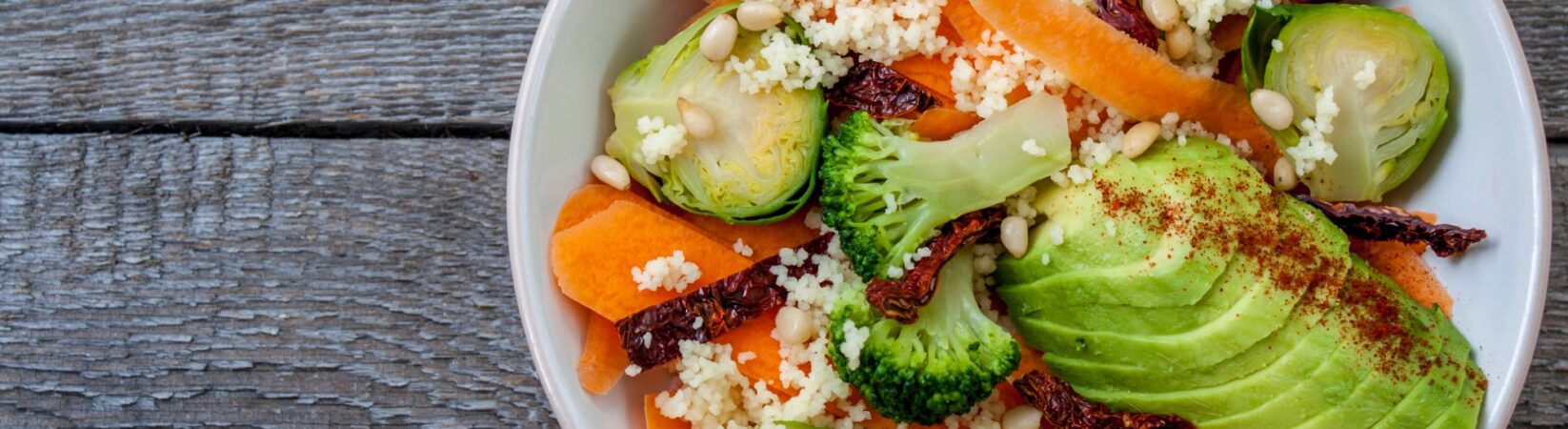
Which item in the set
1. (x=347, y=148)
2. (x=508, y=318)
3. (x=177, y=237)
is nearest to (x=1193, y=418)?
(x=508, y=318)

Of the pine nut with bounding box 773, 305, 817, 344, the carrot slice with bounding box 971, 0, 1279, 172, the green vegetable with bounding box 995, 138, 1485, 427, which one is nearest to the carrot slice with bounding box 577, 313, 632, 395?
the pine nut with bounding box 773, 305, 817, 344

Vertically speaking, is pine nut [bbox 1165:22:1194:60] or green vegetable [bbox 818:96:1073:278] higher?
pine nut [bbox 1165:22:1194:60]

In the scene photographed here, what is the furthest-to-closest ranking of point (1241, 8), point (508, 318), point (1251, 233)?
point (508, 318), point (1241, 8), point (1251, 233)

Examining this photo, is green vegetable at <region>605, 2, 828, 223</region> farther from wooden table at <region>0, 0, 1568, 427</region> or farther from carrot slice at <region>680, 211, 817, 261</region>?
wooden table at <region>0, 0, 1568, 427</region>

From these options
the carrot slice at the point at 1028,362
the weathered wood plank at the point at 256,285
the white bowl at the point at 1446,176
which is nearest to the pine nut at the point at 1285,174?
the white bowl at the point at 1446,176

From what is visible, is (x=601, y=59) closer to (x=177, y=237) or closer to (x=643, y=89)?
(x=643, y=89)

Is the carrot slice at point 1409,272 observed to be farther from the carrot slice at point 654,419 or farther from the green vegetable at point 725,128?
the carrot slice at point 654,419
